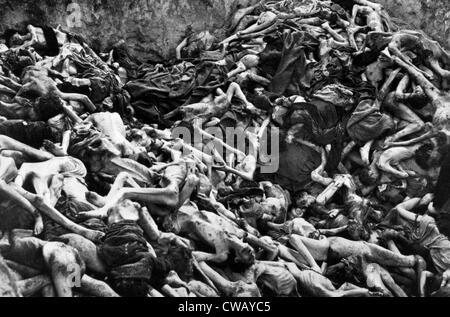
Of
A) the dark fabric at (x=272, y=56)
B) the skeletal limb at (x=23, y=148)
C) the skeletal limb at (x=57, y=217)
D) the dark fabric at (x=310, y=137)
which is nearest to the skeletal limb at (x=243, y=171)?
the dark fabric at (x=310, y=137)

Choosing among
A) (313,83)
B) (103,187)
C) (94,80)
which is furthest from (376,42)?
(103,187)

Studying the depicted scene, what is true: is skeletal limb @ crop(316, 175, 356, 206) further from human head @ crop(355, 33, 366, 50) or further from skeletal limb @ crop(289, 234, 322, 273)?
human head @ crop(355, 33, 366, 50)

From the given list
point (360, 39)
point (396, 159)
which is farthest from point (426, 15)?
point (396, 159)

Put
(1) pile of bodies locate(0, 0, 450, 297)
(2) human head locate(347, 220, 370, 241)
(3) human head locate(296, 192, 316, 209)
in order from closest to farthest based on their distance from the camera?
(1) pile of bodies locate(0, 0, 450, 297)
(2) human head locate(347, 220, 370, 241)
(3) human head locate(296, 192, 316, 209)

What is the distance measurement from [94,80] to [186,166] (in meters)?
2.49

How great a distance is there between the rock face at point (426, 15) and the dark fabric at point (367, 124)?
3409mm

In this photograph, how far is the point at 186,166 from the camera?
11.7 meters

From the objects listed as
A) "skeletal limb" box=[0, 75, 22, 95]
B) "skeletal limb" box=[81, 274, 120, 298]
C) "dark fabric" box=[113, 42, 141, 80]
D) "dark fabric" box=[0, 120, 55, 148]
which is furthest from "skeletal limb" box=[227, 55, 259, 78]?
"skeletal limb" box=[81, 274, 120, 298]

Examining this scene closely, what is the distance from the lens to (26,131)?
444 inches

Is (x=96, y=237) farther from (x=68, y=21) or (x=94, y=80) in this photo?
(x=68, y=21)

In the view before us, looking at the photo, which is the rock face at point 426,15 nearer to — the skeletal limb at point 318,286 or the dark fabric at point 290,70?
the dark fabric at point 290,70

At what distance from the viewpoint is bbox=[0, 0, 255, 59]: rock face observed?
15.2 m

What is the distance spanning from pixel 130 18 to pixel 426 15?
17.8ft

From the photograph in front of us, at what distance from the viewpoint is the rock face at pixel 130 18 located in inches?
598
